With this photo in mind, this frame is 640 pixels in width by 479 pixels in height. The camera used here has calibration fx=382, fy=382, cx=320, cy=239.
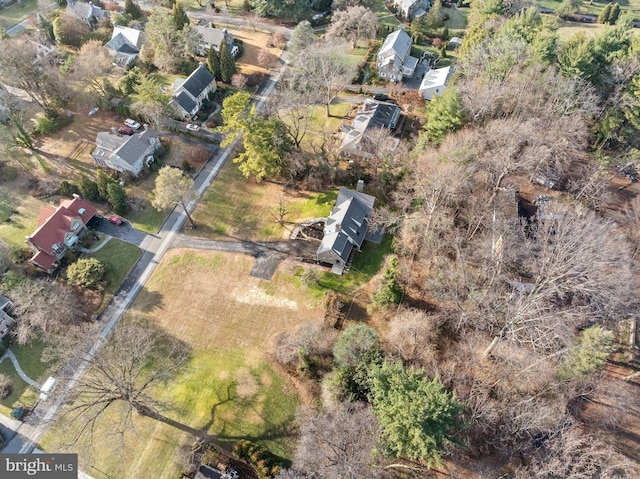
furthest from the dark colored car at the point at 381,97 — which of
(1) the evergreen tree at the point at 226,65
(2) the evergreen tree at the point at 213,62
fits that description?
(2) the evergreen tree at the point at 213,62

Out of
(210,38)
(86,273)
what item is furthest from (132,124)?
(86,273)

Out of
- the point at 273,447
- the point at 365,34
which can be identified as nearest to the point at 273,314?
the point at 273,447

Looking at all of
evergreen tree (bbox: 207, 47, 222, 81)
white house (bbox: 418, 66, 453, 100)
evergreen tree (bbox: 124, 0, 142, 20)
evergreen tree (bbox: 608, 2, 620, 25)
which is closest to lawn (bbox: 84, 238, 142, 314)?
evergreen tree (bbox: 207, 47, 222, 81)

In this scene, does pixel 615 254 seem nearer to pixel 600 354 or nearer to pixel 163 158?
pixel 600 354

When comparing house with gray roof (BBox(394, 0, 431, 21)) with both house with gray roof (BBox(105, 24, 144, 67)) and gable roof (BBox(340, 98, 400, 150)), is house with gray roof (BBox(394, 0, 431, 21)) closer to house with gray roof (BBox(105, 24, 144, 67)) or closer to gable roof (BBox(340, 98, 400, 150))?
gable roof (BBox(340, 98, 400, 150))

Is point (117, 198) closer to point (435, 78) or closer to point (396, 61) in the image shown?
point (396, 61)

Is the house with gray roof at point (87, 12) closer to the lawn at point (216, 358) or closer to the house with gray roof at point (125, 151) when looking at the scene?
the house with gray roof at point (125, 151)
